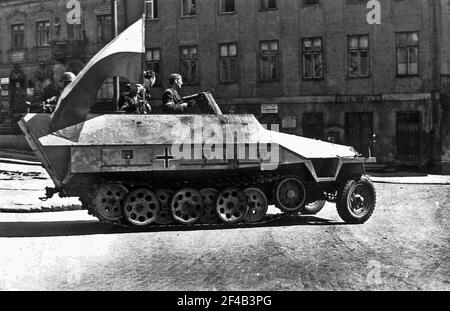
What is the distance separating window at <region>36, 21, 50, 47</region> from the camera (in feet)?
111

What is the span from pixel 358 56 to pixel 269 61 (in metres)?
4.44

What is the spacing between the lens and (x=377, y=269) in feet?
21.4

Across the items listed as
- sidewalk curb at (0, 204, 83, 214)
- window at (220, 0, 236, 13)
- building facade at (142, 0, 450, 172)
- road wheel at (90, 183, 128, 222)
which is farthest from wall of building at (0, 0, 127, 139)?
road wheel at (90, 183, 128, 222)

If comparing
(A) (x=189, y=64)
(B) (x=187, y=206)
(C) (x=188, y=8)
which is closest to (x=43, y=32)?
(C) (x=188, y=8)

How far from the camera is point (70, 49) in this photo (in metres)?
31.9

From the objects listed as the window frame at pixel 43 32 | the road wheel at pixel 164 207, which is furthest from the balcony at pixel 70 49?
the road wheel at pixel 164 207

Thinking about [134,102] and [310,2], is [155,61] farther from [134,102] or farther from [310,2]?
[134,102]

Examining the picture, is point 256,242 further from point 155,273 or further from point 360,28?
point 360,28

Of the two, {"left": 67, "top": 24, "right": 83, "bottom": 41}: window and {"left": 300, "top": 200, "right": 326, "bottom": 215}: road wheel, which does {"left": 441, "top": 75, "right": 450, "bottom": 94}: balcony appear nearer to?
{"left": 300, "top": 200, "right": 326, "bottom": 215}: road wheel

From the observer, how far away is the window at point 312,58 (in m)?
26.5

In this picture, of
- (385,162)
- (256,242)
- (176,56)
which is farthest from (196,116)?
(176,56)

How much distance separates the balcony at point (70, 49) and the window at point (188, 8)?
701 cm

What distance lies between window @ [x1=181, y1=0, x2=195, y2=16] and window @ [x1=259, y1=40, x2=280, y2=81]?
4378mm

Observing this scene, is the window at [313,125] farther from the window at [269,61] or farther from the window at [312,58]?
the window at [269,61]
